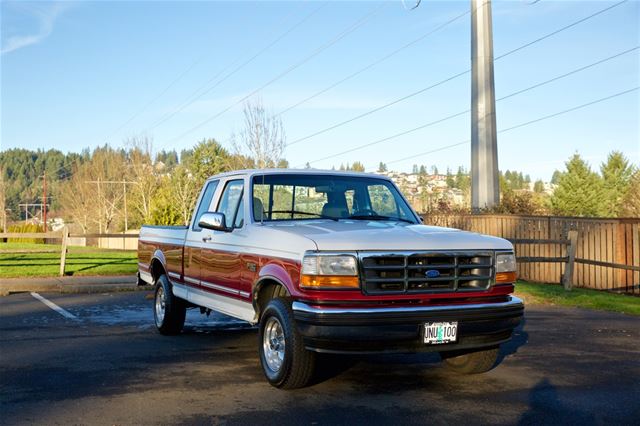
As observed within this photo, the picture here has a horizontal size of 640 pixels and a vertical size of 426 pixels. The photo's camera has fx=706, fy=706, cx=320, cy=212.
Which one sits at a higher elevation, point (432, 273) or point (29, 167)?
point (29, 167)

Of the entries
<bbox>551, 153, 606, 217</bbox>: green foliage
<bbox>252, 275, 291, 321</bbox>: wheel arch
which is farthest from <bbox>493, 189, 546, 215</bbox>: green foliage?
<bbox>551, 153, 606, 217</bbox>: green foliage

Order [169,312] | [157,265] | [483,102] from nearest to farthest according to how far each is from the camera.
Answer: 1. [169,312]
2. [157,265]
3. [483,102]

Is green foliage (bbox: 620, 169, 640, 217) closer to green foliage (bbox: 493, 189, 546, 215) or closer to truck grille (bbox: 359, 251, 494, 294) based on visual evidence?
green foliage (bbox: 493, 189, 546, 215)

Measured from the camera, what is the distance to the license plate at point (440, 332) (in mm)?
6012

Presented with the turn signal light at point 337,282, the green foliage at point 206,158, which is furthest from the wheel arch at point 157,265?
the green foliage at point 206,158

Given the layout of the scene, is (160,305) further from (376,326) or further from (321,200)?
(376,326)

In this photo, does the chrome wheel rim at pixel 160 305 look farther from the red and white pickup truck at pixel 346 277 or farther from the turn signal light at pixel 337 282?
the turn signal light at pixel 337 282

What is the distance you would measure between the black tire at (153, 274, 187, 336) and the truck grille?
412 centimetres

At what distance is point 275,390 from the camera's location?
6.35m

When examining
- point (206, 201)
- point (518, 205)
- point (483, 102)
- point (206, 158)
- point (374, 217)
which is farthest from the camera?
point (206, 158)

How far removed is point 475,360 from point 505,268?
1056 mm

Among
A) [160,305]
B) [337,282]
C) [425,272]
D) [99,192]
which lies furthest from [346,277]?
[99,192]

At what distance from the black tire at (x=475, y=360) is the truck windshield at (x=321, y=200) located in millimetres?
1589

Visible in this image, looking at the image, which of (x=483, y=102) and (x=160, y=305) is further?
(x=483, y=102)
